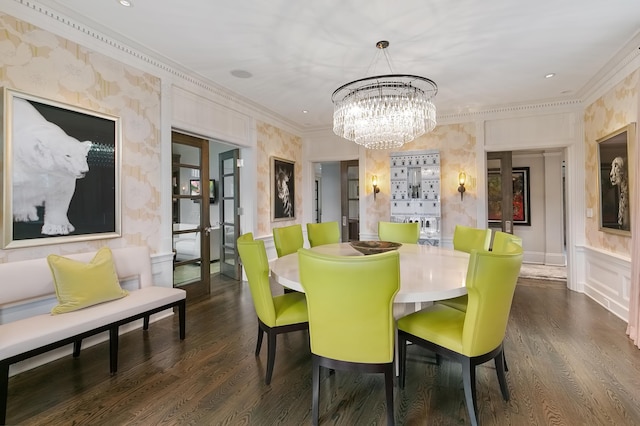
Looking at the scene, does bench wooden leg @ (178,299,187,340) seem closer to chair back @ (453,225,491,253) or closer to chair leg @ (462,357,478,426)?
chair leg @ (462,357,478,426)

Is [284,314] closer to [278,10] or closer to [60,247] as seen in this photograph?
[60,247]

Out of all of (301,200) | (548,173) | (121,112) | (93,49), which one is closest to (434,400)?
(121,112)

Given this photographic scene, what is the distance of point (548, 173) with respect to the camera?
6141mm

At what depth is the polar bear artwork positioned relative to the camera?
2.24 m

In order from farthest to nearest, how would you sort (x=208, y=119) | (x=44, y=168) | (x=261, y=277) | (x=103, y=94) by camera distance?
(x=208, y=119) < (x=103, y=94) < (x=44, y=168) < (x=261, y=277)

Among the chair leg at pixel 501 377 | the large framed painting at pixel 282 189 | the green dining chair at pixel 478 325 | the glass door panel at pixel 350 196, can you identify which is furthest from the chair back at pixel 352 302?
the glass door panel at pixel 350 196

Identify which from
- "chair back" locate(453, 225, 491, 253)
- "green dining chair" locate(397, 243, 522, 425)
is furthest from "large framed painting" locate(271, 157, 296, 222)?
"green dining chair" locate(397, 243, 522, 425)

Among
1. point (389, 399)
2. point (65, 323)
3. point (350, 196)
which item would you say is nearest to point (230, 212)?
point (350, 196)

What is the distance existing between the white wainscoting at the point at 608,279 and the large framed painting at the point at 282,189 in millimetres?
4564

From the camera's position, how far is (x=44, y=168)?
7.80ft

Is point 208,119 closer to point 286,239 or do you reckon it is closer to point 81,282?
point 286,239

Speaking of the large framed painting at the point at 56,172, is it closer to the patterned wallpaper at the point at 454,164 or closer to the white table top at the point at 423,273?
the white table top at the point at 423,273

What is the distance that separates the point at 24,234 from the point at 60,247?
264mm

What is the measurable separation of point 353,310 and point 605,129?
417cm
